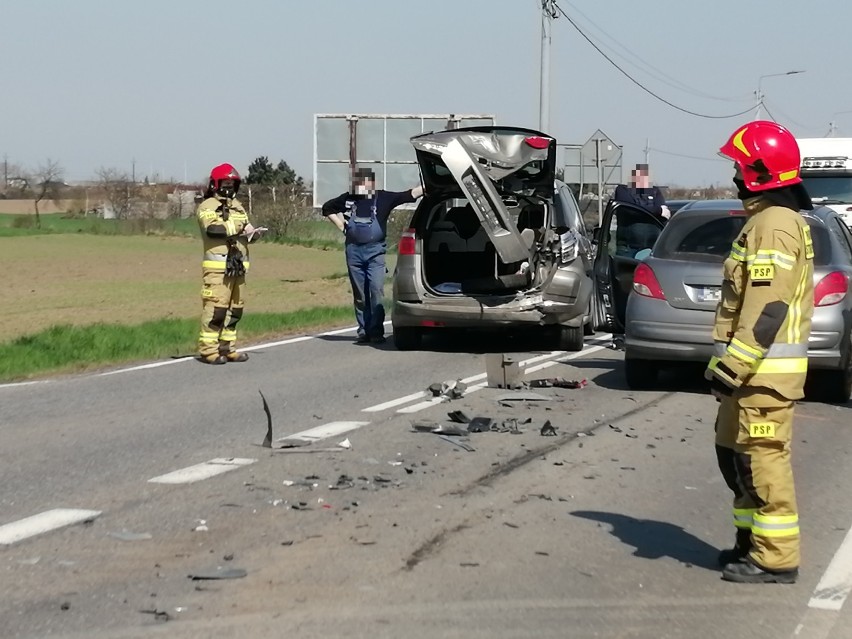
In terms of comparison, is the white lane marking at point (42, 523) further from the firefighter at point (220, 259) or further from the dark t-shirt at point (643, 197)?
the dark t-shirt at point (643, 197)

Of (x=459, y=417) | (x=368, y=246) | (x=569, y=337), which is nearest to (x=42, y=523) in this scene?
(x=459, y=417)

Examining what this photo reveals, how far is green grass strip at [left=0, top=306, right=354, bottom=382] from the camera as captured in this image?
13758mm

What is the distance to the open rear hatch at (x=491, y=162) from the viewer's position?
1376cm

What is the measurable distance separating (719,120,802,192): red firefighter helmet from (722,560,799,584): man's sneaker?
1552 millimetres

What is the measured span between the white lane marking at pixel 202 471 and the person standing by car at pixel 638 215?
6359mm

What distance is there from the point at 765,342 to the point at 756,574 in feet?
3.16

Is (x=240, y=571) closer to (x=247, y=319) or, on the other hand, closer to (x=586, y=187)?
(x=247, y=319)

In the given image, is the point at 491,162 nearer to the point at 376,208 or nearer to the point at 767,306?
the point at 376,208

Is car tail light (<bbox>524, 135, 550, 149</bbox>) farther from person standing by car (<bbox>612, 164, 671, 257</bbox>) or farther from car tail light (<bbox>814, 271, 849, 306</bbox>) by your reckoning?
car tail light (<bbox>814, 271, 849, 306</bbox>)

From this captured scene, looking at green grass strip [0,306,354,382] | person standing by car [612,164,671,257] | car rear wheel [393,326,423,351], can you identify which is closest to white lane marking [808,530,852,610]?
person standing by car [612,164,671,257]

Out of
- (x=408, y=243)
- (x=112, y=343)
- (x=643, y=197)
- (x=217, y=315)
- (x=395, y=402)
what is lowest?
(x=112, y=343)

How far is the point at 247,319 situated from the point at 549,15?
16457mm

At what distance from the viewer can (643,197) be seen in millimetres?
15398

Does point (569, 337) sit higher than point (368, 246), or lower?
lower
